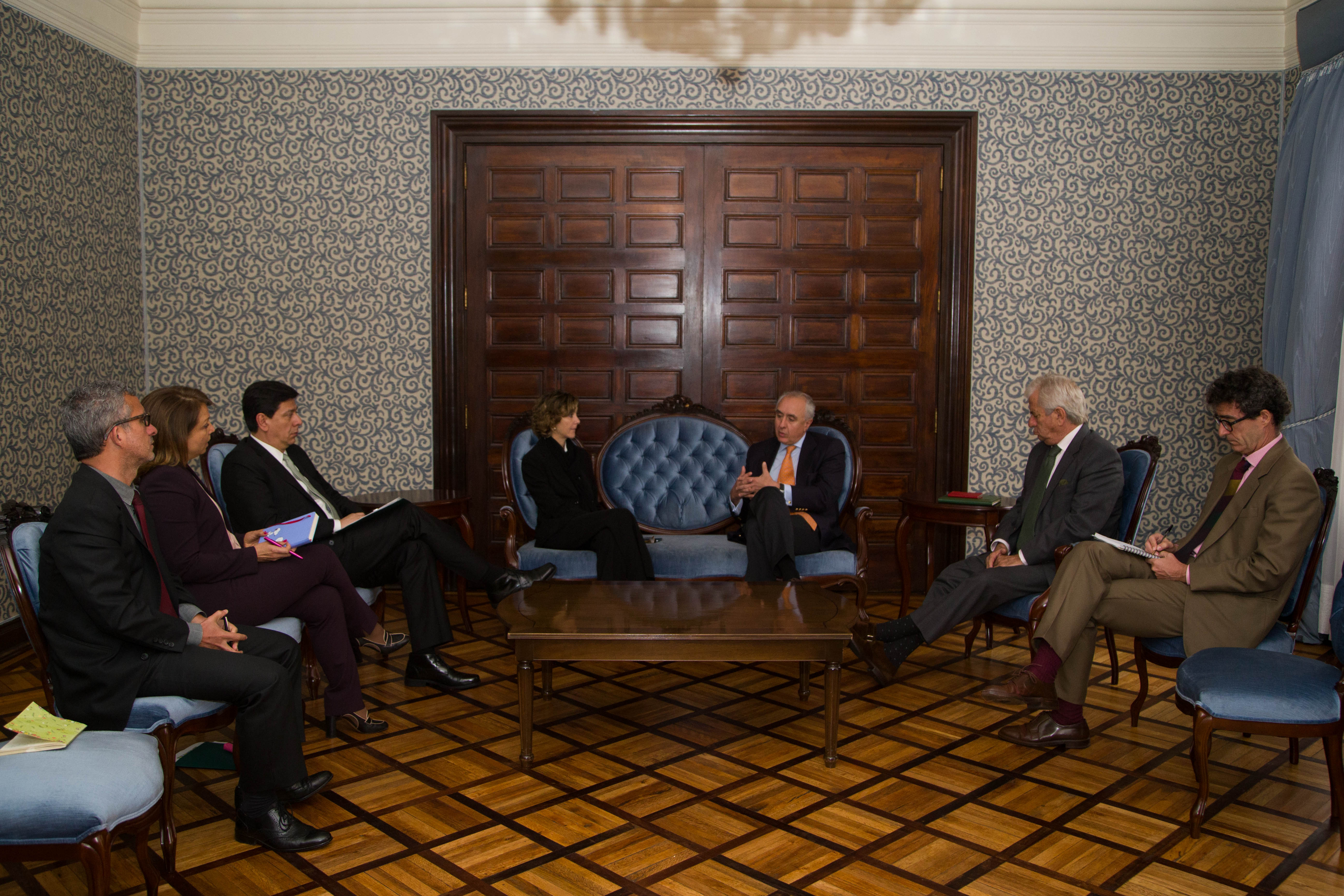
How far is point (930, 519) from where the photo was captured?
4.81 metres

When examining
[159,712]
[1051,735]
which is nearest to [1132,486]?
[1051,735]

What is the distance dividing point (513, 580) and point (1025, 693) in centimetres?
214

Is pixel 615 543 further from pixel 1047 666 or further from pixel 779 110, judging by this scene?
pixel 779 110

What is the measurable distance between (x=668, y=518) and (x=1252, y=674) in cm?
292

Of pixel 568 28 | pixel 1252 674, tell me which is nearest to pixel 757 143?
pixel 568 28

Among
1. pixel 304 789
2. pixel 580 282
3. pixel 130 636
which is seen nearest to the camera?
pixel 130 636

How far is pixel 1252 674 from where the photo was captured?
275cm

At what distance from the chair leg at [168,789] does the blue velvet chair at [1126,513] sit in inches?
113

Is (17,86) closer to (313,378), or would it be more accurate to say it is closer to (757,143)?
(313,378)

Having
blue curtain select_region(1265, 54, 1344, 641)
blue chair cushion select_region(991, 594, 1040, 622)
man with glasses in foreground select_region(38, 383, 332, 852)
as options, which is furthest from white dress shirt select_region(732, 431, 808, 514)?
man with glasses in foreground select_region(38, 383, 332, 852)

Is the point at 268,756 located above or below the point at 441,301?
below

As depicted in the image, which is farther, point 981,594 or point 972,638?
point 972,638

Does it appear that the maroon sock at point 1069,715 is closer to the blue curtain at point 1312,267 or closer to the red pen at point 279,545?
the blue curtain at point 1312,267

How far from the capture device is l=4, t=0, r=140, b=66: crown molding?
4.69 meters
